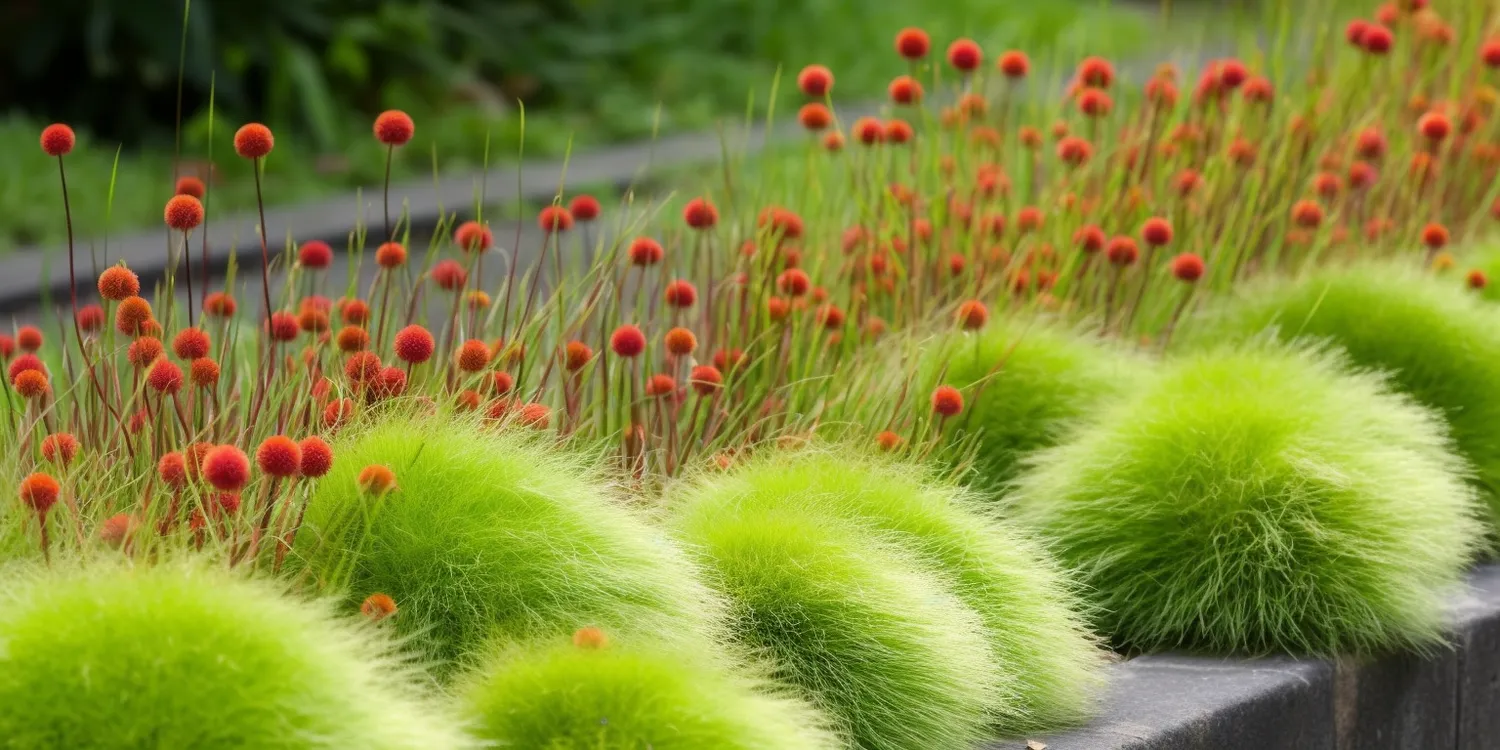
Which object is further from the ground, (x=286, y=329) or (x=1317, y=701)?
(x=286, y=329)

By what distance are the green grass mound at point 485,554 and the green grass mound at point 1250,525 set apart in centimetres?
76

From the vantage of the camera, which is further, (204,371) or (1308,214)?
(1308,214)

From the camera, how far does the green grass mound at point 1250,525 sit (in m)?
2.40

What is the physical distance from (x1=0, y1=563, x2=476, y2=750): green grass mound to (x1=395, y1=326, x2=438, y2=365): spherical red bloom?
0.49 meters

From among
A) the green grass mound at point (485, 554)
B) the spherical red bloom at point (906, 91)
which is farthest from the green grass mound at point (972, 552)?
the spherical red bloom at point (906, 91)

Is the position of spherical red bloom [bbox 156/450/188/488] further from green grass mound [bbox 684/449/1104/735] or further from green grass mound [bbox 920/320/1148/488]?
green grass mound [bbox 920/320/1148/488]

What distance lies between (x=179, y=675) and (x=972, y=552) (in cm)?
104

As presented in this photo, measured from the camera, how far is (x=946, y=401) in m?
2.34

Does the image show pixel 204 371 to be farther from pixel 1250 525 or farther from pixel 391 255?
pixel 1250 525

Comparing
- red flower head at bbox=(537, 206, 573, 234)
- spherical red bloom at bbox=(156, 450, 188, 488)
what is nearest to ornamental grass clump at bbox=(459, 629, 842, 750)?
spherical red bloom at bbox=(156, 450, 188, 488)

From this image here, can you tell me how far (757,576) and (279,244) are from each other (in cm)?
348

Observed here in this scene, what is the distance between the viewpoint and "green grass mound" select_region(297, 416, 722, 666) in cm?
184

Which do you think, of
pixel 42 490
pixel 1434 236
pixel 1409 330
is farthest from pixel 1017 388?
pixel 42 490

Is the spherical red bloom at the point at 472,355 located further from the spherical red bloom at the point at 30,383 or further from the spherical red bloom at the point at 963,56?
the spherical red bloom at the point at 963,56
